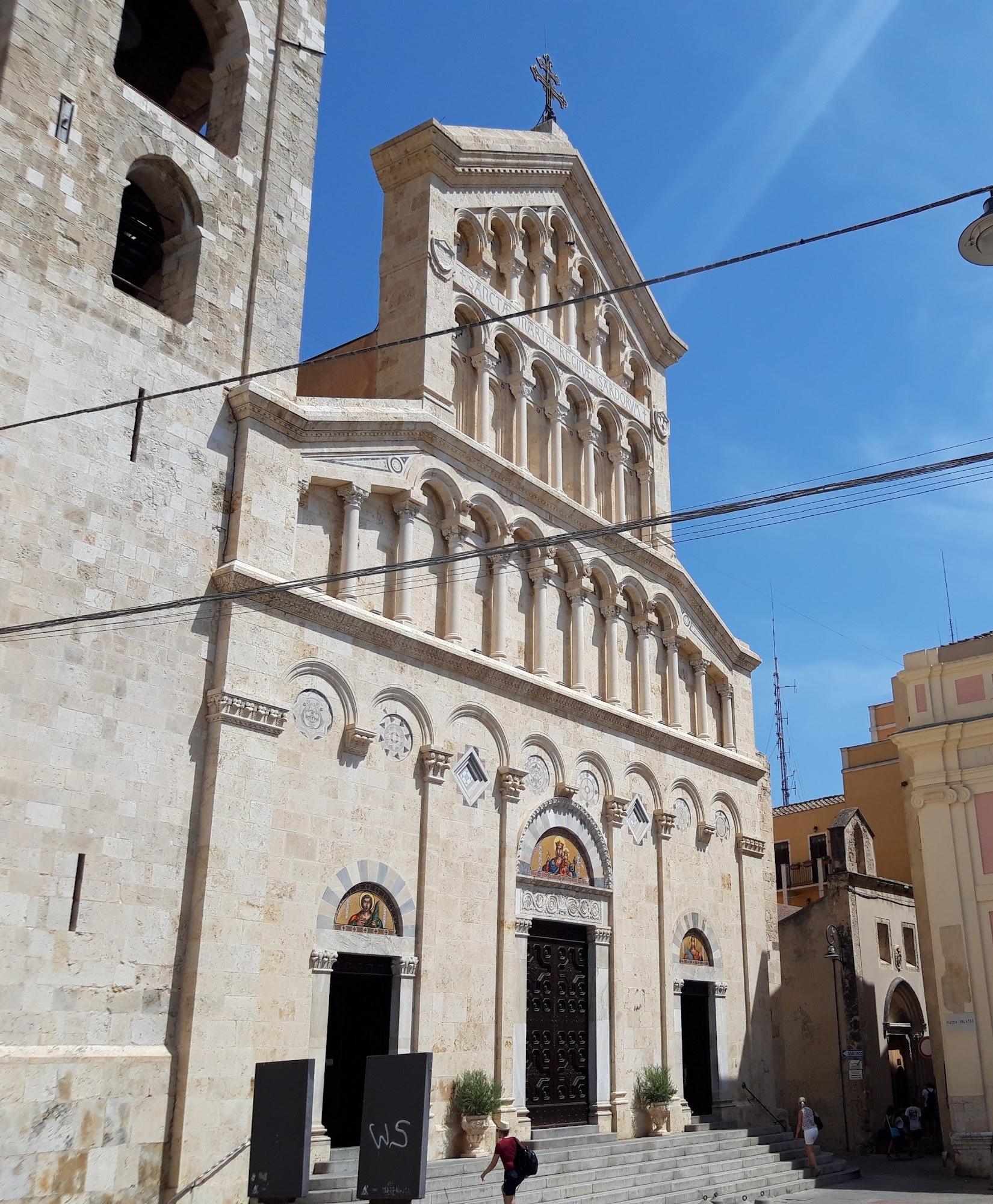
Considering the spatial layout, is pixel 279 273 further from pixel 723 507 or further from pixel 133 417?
pixel 723 507

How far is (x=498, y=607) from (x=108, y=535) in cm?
736

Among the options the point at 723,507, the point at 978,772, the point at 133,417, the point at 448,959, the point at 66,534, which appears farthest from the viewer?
the point at 978,772

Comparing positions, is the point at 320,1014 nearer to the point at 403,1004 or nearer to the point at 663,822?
the point at 403,1004

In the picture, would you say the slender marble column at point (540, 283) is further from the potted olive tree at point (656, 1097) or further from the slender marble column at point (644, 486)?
the potted olive tree at point (656, 1097)

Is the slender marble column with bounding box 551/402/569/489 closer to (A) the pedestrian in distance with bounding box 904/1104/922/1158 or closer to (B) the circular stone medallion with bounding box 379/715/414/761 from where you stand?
(B) the circular stone medallion with bounding box 379/715/414/761

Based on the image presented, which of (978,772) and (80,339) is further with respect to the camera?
(978,772)

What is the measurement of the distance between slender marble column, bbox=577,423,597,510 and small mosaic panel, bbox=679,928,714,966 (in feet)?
27.7

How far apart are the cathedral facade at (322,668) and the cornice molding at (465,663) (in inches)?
3.0

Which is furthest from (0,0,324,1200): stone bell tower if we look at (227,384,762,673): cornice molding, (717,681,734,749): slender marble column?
(717,681,734,749): slender marble column

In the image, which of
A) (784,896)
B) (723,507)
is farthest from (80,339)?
(784,896)

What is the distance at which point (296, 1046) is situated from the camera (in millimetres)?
15367

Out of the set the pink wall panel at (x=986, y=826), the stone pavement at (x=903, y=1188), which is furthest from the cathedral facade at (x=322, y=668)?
the pink wall panel at (x=986, y=826)

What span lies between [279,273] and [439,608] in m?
5.77

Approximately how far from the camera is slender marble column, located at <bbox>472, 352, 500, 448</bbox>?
70.3ft
